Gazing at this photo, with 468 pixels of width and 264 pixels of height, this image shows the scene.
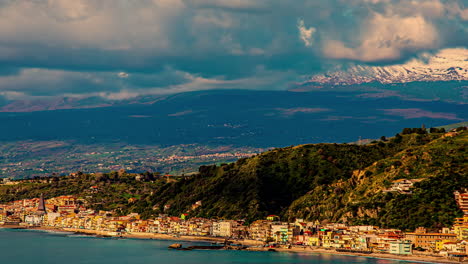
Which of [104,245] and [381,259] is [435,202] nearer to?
[381,259]

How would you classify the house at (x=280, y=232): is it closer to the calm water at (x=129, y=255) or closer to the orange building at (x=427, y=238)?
the calm water at (x=129, y=255)

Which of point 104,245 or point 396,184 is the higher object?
point 396,184

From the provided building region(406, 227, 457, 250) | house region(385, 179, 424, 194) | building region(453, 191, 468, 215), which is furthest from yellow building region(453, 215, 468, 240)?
house region(385, 179, 424, 194)

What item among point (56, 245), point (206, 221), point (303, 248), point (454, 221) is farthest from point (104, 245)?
point (454, 221)

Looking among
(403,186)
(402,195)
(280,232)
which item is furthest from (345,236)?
(280,232)

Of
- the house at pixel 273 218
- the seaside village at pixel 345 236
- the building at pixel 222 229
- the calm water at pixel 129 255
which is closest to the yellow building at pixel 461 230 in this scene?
the seaside village at pixel 345 236

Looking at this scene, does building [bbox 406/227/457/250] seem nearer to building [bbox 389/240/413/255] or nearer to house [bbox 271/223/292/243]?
building [bbox 389/240/413/255]

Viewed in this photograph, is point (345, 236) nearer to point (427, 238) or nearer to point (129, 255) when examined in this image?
point (427, 238)
